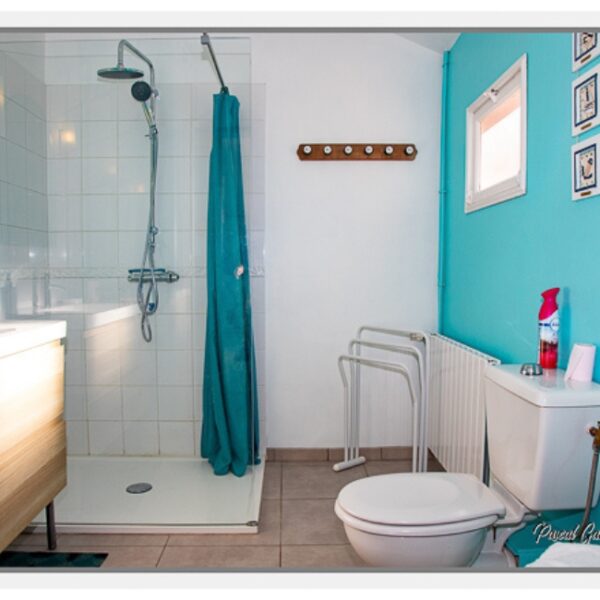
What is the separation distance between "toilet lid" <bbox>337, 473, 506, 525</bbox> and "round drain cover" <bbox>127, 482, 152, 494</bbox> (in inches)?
44.4

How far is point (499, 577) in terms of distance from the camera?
131 cm

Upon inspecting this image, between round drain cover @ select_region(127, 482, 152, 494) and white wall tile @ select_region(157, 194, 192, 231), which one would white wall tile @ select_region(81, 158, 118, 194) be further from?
round drain cover @ select_region(127, 482, 152, 494)

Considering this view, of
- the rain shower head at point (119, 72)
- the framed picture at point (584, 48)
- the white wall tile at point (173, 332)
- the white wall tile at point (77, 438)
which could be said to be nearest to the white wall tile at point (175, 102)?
the rain shower head at point (119, 72)

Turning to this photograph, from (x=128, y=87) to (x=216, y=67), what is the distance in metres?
0.42

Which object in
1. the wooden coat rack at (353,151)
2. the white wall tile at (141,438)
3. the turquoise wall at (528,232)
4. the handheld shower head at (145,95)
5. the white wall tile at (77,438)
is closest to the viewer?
the turquoise wall at (528,232)

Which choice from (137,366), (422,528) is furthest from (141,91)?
(422,528)

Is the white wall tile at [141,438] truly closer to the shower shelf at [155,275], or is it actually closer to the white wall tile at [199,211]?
the shower shelf at [155,275]

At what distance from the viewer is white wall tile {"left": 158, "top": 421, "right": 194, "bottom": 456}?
8.43ft

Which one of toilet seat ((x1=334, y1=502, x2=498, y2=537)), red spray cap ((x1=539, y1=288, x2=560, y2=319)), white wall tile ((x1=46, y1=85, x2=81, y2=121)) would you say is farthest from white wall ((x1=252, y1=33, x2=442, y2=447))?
toilet seat ((x1=334, y1=502, x2=498, y2=537))

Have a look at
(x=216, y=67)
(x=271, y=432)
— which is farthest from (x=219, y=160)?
(x=271, y=432)

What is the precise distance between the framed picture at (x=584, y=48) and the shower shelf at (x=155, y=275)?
1.77 meters

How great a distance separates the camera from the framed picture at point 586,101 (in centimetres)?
143

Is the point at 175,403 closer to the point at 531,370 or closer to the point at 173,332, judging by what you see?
the point at 173,332
